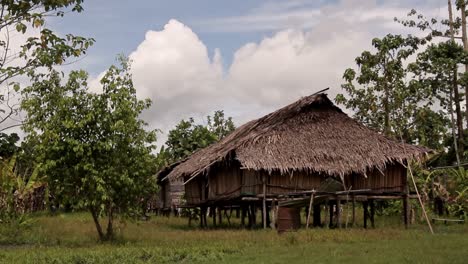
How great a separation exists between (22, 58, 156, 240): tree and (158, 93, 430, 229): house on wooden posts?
589 centimetres

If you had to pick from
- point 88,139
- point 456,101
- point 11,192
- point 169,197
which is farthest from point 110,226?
point 169,197

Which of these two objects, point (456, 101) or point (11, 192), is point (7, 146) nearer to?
point (11, 192)

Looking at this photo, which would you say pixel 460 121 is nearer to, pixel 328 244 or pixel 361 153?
pixel 361 153

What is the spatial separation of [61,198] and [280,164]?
8.56 meters

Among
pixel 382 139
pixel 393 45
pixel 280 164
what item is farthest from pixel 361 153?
pixel 393 45

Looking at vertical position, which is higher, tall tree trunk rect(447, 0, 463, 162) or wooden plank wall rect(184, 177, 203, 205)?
tall tree trunk rect(447, 0, 463, 162)

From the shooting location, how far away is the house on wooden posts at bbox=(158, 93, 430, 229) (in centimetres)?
2370

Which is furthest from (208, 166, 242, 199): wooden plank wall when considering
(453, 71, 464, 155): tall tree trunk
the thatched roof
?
(453, 71, 464, 155): tall tree trunk

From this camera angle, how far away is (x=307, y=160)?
944 inches

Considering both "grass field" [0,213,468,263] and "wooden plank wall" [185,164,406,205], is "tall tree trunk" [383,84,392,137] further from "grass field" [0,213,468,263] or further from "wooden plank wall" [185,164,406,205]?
"grass field" [0,213,468,263]

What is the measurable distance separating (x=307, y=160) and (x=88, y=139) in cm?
934

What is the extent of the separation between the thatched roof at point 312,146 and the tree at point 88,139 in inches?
232

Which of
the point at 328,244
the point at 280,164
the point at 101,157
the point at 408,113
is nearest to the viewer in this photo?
the point at 328,244

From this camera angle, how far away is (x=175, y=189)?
129 feet
